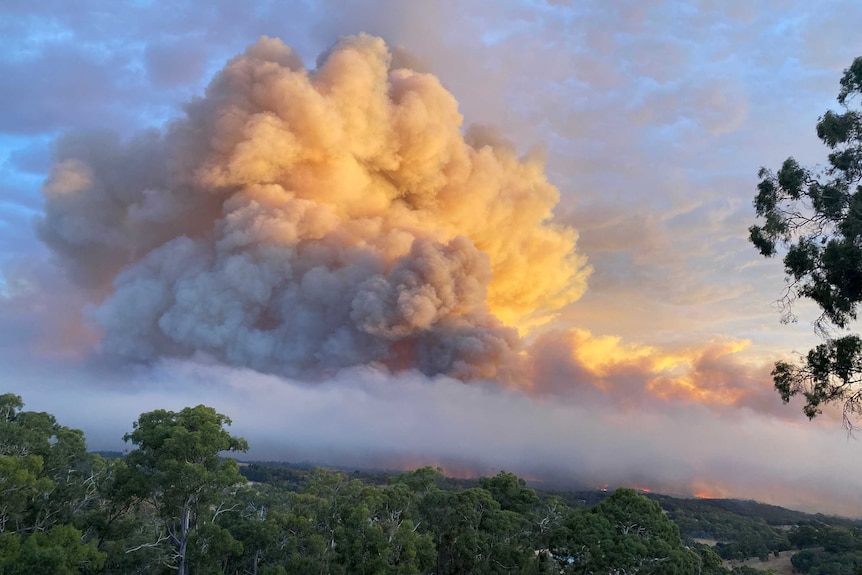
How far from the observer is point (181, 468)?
858 inches

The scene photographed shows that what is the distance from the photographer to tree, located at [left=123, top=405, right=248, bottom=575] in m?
21.9

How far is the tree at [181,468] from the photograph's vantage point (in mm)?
21875

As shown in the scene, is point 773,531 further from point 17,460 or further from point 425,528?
point 17,460

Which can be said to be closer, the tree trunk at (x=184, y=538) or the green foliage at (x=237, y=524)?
the green foliage at (x=237, y=524)

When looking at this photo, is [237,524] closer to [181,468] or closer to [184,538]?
[184,538]

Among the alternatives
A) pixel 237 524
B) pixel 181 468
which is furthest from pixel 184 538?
pixel 237 524

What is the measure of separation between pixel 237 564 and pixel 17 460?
12082 millimetres

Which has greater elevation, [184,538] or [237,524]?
[184,538]

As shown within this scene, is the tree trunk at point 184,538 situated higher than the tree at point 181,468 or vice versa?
the tree at point 181,468

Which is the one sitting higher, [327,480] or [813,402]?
[813,402]

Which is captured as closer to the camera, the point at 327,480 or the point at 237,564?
the point at 237,564

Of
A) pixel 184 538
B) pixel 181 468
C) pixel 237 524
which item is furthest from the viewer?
pixel 237 524

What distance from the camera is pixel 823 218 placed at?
15.3 m

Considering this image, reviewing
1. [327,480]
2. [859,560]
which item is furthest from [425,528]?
[859,560]
